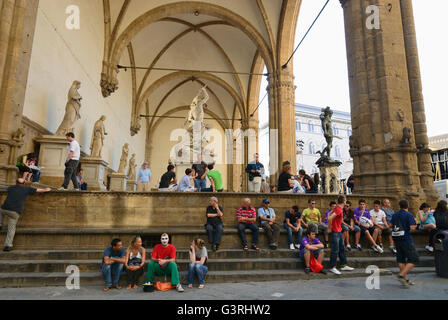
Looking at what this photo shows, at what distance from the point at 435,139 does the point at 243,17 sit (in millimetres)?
38392

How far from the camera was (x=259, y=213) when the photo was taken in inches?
Answer: 217

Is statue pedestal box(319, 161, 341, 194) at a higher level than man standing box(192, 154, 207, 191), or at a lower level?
higher

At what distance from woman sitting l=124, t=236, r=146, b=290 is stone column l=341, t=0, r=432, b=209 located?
5339 millimetres

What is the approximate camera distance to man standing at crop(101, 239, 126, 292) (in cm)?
380

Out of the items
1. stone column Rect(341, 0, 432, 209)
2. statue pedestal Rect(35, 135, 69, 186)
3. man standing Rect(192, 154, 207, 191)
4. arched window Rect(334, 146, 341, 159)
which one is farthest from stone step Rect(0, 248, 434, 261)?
arched window Rect(334, 146, 341, 159)

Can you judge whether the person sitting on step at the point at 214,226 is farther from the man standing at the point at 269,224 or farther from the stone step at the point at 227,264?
the man standing at the point at 269,224

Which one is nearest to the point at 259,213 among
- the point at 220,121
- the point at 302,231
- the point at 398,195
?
the point at 302,231

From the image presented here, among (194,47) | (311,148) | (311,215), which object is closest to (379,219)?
(311,215)

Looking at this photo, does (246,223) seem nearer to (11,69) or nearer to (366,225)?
(366,225)

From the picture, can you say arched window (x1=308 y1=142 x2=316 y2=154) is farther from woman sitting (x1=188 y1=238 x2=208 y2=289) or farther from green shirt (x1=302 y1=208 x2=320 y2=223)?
woman sitting (x1=188 y1=238 x2=208 y2=289)
